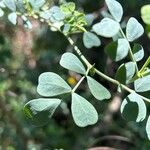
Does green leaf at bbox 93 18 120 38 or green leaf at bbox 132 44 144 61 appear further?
green leaf at bbox 132 44 144 61

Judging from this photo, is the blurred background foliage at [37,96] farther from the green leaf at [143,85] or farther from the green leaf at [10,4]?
the green leaf at [143,85]

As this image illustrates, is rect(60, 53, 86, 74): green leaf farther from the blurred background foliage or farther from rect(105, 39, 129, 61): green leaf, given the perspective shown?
the blurred background foliage

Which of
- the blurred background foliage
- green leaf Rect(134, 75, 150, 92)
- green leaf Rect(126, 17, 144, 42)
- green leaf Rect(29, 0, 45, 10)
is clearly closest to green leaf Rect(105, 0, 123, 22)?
green leaf Rect(126, 17, 144, 42)

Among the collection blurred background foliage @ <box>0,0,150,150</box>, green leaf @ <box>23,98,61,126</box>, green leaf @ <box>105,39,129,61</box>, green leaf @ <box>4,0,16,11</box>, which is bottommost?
blurred background foliage @ <box>0,0,150,150</box>

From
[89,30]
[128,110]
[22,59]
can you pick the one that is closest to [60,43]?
[22,59]

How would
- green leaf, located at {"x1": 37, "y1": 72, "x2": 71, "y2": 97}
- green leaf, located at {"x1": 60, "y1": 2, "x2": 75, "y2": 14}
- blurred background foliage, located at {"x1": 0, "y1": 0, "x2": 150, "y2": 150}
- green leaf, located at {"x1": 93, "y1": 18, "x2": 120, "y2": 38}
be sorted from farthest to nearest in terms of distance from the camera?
blurred background foliage, located at {"x1": 0, "y1": 0, "x2": 150, "y2": 150}
green leaf, located at {"x1": 60, "y1": 2, "x2": 75, "y2": 14}
green leaf, located at {"x1": 37, "y1": 72, "x2": 71, "y2": 97}
green leaf, located at {"x1": 93, "y1": 18, "x2": 120, "y2": 38}

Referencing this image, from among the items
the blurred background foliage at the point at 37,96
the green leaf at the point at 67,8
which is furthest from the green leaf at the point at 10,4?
the blurred background foliage at the point at 37,96
